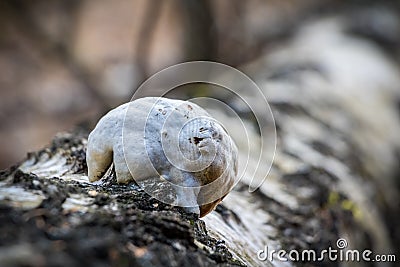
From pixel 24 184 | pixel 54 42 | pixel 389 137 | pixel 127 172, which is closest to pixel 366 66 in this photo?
pixel 389 137

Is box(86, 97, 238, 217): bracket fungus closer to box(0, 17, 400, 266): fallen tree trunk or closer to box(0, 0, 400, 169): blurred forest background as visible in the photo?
box(0, 17, 400, 266): fallen tree trunk

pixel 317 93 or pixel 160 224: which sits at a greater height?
pixel 317 93

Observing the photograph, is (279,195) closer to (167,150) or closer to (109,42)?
(167,150)

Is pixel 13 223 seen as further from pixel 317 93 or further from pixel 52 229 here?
pixel 317 93

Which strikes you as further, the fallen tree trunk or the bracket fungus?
the bracket fungus

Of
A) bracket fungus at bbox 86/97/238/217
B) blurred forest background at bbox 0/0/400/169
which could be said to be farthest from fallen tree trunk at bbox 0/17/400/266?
blurred forest background at bbox 0/0/400/169

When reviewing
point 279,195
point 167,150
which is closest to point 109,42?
point 279,195

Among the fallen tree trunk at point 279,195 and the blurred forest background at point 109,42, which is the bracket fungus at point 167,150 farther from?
the blurred forest background at point 109,42
